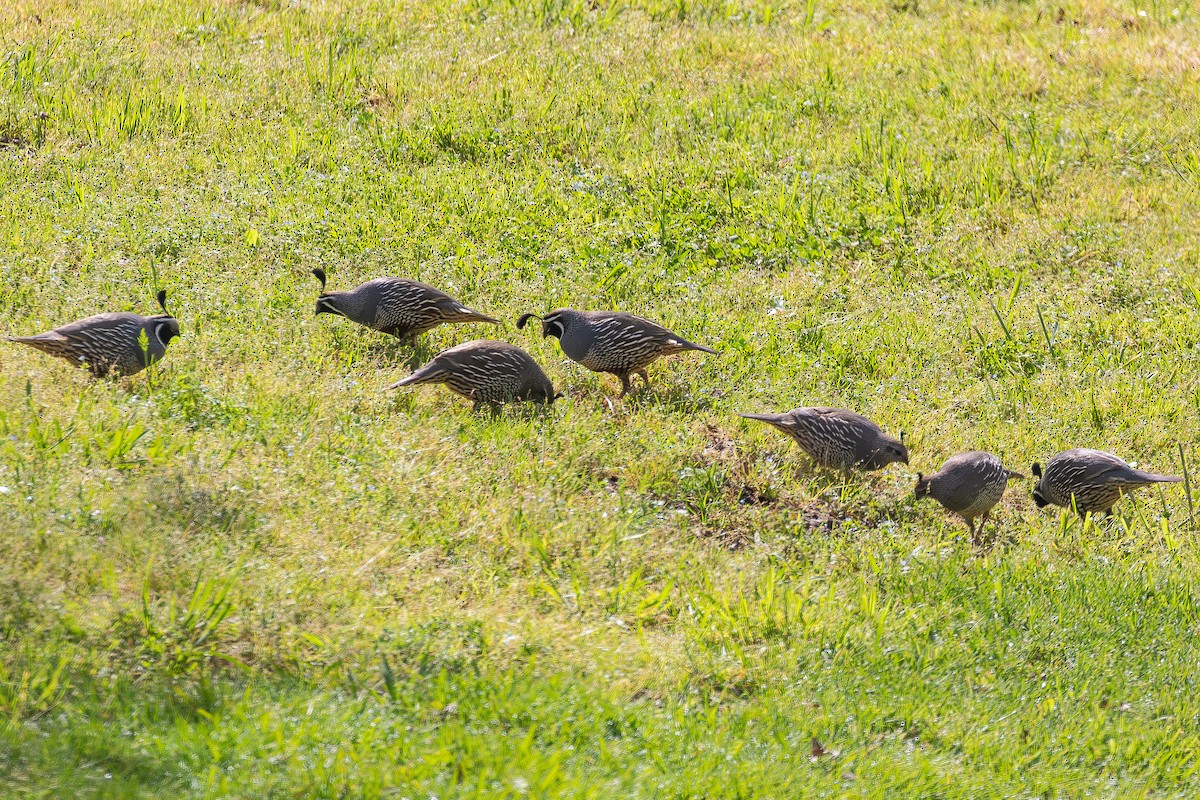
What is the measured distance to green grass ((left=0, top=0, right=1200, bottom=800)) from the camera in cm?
503

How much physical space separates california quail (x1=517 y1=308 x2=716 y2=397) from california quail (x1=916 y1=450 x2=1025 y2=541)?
1913mm

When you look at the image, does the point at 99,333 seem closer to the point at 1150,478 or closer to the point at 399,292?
the point at 399,292

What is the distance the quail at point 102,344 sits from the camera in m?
7.43

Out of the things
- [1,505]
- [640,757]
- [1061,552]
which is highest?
[1,505]

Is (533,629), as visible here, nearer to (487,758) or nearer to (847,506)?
(487,758)


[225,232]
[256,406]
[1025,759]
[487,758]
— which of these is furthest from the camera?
[225,232]

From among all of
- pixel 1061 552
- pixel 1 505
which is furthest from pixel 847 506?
pixel 1 505

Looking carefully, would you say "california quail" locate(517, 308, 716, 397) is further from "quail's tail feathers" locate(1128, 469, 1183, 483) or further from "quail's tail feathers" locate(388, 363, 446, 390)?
"quail's tail feathers" locate(1128, 469, 1183, 483)

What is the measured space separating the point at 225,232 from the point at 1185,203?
948 cm

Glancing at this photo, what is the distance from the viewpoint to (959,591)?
674 centimetres

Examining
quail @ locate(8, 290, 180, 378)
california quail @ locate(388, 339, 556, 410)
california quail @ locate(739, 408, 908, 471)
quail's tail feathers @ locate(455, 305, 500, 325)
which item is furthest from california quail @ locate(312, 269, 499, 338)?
california quail @ locate(739, 408, 908, 471)

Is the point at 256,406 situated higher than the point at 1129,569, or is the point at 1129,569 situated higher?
the point at 256,406

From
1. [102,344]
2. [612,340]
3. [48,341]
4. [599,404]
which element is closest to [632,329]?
[612,340]

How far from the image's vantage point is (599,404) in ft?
29.5
